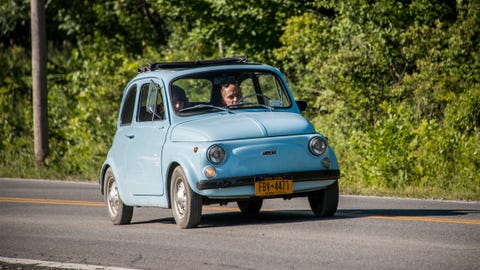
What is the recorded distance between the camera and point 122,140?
518 inches

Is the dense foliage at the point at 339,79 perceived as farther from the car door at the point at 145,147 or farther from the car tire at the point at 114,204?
the car door at the point at 145,147

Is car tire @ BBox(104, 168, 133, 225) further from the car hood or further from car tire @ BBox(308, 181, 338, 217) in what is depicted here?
car tire @ BBox(308, 181, 338, 217)

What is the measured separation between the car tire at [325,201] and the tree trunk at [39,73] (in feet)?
48.1

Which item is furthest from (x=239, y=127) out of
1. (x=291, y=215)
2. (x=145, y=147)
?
(x=291, y=215)

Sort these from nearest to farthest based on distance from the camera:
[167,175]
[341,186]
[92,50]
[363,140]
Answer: [167,175], [341,186], [363,140], [92,50]

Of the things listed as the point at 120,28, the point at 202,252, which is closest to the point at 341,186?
the point at 202,252

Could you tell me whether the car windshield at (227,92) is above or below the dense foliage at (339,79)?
above

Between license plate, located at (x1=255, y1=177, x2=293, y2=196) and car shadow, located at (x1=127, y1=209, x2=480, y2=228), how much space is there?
714mm

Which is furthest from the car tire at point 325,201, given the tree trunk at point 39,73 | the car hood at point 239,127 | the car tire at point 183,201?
the tree trunk at point 39,73

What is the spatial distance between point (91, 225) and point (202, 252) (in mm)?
3760

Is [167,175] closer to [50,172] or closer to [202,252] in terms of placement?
[202,252]

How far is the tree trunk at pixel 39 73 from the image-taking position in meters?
25.2

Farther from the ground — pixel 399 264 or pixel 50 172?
pixel 399 264

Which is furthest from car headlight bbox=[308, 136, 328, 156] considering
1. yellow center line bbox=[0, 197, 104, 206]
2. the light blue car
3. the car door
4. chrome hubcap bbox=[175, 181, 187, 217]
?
yellow center line bbox=[0, 197, 104, 206]
